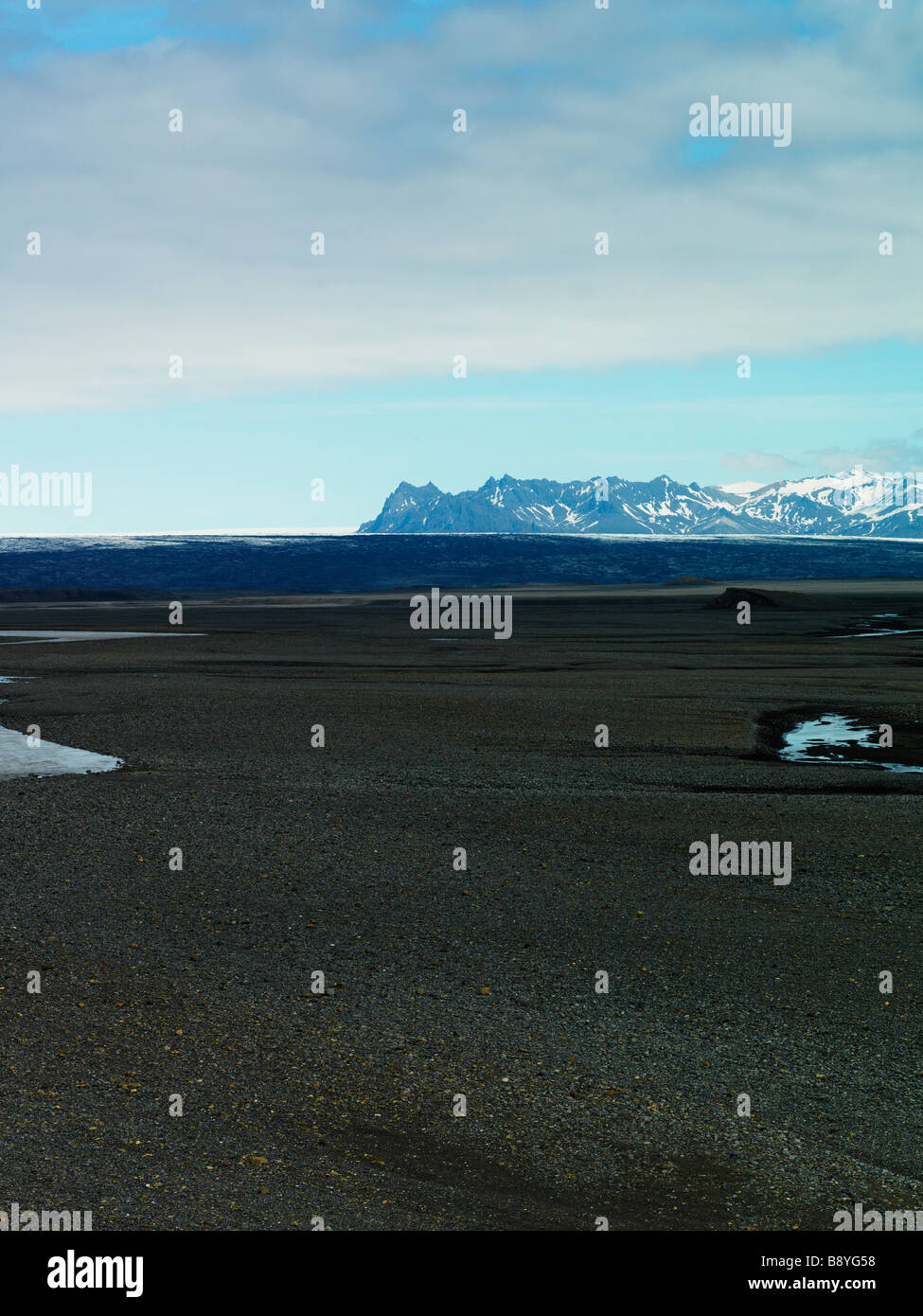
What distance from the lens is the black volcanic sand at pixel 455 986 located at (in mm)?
5918

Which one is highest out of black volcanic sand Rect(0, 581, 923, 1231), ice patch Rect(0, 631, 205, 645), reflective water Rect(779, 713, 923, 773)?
ice patch Rect(0, 631, 205, 645)

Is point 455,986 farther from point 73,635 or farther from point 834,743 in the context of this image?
point 73,635

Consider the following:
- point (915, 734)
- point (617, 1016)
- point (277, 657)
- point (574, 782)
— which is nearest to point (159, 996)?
point (617, 1016)

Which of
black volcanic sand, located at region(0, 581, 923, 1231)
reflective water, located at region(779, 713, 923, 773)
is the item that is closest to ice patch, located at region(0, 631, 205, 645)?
black volcanic sand, located at region(0, 581, 923, 1231)

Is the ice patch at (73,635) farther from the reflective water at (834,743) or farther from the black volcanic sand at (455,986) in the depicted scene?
the reflective water at (834,743)

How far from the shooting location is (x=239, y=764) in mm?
17891

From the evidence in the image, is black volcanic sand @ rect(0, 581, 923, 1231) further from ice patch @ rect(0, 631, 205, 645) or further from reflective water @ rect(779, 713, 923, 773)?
ice patch @ rect(0, 631, 205, 645)

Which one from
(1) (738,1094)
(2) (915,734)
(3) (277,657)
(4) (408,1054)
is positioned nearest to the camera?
(1) (738,1094)

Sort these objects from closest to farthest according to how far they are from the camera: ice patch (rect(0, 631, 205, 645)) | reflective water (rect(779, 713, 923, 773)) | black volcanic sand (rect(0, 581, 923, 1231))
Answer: black volcanic sand (rect(0, 581, 923, 1231)) < reflective water (rect(779, 713, 923, 773)) < ice patch (rect(0, 631, 205, 645))

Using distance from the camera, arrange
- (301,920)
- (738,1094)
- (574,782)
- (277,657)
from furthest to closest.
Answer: (277,657) → (574,782) → (301,920) → (738,1094)

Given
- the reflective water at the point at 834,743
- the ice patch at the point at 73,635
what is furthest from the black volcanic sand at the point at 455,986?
the ice patch at the point at 73,635

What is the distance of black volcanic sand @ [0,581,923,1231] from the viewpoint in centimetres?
592
